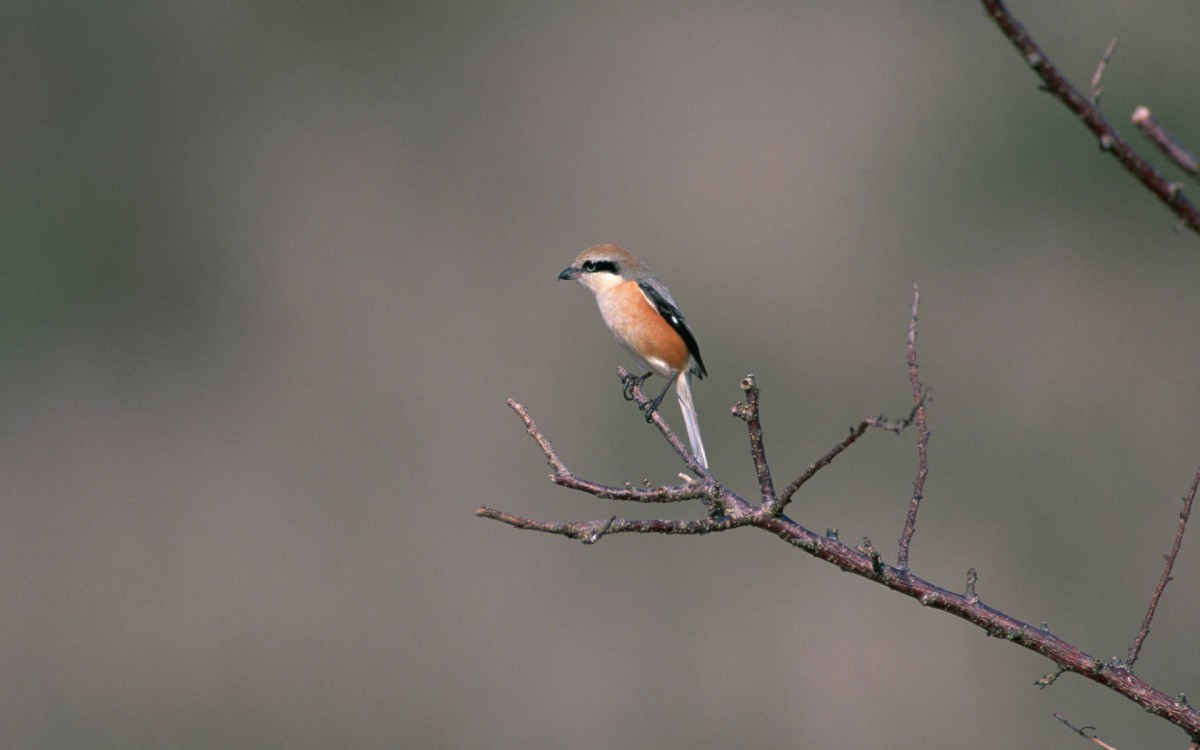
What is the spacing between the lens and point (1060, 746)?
21.5 feet

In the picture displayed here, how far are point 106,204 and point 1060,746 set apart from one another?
8.72 meters

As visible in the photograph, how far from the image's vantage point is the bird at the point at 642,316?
346 cm

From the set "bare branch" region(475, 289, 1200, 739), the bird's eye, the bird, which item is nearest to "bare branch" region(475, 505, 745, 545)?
"bare branch" region(475, 289, 1200, 739)

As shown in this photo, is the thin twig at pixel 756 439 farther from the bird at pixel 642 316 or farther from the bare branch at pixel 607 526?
the bird at pixel 642 316

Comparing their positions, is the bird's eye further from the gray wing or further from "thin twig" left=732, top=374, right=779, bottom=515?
"thin twig" left=732, top=374, right=779, bottom=515

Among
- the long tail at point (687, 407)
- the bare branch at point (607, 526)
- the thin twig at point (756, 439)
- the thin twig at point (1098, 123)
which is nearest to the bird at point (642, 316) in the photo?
the long tail at point (687, 407)

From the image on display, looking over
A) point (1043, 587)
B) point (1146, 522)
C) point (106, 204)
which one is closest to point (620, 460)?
point (1043, 587)

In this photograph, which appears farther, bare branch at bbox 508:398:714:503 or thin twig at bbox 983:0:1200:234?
bare branch at bbox 508:398:714:503

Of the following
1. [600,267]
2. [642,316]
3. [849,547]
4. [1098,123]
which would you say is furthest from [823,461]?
[600,267]

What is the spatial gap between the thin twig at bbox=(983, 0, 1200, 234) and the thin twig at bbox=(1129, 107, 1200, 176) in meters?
0.02

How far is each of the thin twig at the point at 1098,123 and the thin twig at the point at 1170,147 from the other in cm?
2

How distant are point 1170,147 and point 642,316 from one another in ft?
8.33

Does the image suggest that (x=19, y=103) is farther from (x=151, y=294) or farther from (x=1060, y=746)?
(x=1060, y=746)

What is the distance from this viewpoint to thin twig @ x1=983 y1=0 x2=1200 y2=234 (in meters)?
0.97
